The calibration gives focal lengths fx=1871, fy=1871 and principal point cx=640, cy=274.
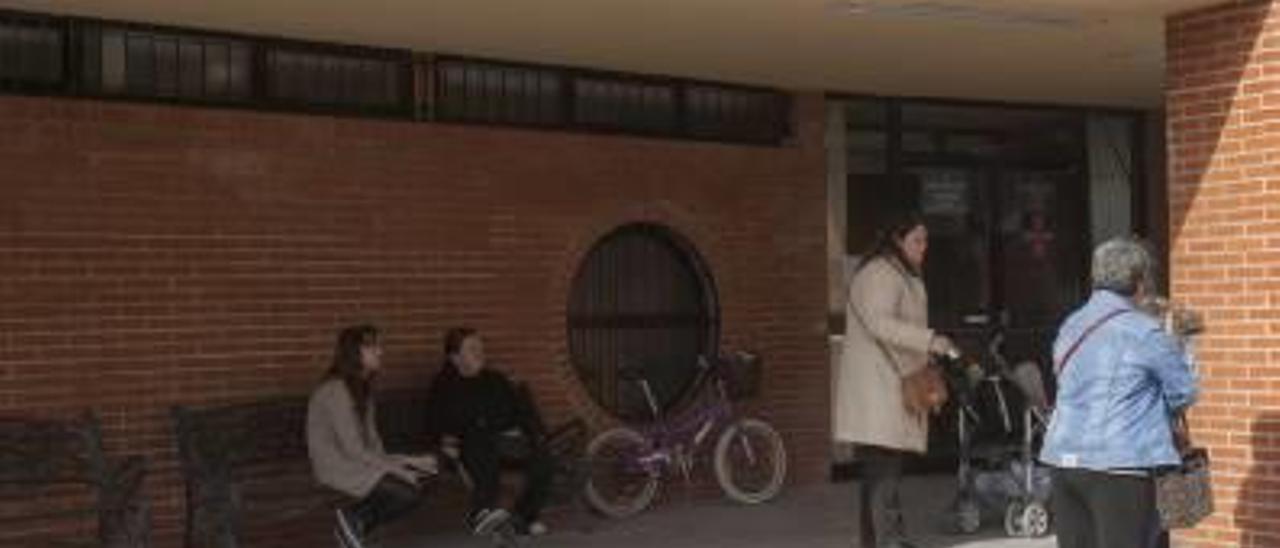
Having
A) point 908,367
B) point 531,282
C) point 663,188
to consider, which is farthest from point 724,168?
point 908,367

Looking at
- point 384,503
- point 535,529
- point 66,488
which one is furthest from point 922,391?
point 66,488

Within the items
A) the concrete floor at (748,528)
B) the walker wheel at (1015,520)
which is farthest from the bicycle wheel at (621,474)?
the walker wheel at (1015,520)

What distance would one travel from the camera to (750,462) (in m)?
12.0

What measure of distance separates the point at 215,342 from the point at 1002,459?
14.3 feet

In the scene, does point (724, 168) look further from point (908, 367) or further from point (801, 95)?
point (908, 367)

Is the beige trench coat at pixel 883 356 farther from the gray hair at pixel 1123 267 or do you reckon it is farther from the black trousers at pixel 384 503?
the gray hair at pixel 1123 267

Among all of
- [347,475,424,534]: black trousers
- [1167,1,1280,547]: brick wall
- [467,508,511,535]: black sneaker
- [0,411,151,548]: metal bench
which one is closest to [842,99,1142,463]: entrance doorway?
[467,508,511,535]: black sneaker

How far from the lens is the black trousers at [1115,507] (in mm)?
6312

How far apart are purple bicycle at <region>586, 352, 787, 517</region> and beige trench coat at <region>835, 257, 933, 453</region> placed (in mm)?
2355

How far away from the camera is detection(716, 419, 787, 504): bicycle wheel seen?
1179cm

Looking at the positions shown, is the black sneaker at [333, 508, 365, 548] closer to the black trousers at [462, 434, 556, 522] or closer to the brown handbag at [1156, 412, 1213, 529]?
the black trousers at [462, 434, 556, 522]

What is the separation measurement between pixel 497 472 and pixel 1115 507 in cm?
442

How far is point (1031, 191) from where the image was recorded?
47.2ft

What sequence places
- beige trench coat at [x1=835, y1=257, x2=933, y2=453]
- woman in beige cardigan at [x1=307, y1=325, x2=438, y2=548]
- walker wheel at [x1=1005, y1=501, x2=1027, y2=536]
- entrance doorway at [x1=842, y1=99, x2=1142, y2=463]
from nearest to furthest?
beige trench coat at [x1=835, y1=257, x2=933, y2=453] → woman in beige cardigan at [x1=307, y1=325, x2=438, y2=548] → walker wheel at [x1=1005, y1=501, x2=1027, y2=536] → entrance doorway at [x1=842, y1=99, x2=1142, y2=463]
